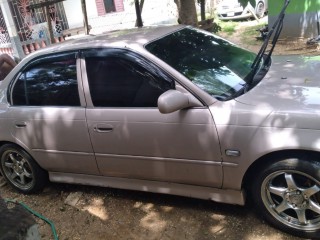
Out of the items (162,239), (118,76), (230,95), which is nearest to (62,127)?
(118,76)

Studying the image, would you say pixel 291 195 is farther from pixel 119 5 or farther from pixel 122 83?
pixel 119 5

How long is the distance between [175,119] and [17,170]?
2.24m

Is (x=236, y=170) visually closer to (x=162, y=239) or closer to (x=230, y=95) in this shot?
(x=230, y=95)

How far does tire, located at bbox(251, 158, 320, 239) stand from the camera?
8.74ft

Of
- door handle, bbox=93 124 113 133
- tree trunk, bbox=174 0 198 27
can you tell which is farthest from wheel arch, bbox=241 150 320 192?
tree trunk, bbox=174 0 198 27

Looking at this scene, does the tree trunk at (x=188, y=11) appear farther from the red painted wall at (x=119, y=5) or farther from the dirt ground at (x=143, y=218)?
the red painted wall at (x=119, y=5)

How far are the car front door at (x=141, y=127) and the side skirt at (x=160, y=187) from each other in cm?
7

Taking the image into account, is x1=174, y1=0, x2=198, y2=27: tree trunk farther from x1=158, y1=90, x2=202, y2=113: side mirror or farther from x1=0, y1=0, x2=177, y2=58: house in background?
x1=0, y1=0, x2=177, y2=58: house in background

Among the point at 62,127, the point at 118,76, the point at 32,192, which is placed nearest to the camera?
the point at 118,76

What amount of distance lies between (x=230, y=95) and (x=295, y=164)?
739 millimetres

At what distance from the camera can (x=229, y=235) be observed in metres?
3.06

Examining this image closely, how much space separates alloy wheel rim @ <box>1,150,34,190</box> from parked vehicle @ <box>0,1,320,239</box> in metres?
0.07

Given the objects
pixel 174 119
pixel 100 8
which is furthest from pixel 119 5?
pixel 174 119

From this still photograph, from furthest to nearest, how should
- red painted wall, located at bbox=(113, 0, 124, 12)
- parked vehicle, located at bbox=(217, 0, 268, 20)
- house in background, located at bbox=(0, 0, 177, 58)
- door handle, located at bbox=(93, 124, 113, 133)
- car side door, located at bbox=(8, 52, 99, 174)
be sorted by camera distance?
red painted wall, located at bbox=(113, 0, 124, 12) < parked vehicle, located at bbox=(217, 0, 268, 20) < house in background, located at bbox=(0, 0, 177, 58) < car side door, located at bbox=(8, 52, 99, 174) < door handle, located at bbox=(93, 124, 113, 133)
